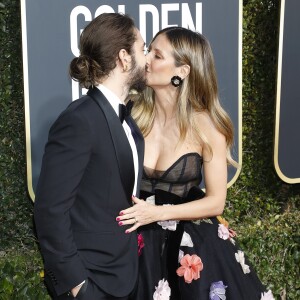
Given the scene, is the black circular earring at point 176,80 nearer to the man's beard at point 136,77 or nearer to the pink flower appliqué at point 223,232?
the man's beard at point 136,77

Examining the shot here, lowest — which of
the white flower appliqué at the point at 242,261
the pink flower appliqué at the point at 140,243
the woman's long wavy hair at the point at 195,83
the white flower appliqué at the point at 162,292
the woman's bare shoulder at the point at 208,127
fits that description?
the white flower appliqué at the point at 162,292

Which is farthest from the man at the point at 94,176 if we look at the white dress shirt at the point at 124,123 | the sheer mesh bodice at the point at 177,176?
the sheer mesh bodice at the point at 177,176

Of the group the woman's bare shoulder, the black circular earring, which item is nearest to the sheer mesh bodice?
the woman's bare shoulder

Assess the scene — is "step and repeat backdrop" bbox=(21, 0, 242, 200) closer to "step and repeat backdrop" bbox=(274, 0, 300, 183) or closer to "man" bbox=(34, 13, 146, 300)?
"step and repeat backdrop" bbox=(274, 0, 300, 183)

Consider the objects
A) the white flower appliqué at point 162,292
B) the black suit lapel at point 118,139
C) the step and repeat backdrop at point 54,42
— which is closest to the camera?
the black suit lapel at point 118,139

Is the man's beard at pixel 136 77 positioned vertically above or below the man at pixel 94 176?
above

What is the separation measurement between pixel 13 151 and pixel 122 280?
1.76m

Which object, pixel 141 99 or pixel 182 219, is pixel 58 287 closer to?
pixel 182 219

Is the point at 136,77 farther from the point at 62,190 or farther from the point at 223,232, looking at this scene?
the point at 223,232

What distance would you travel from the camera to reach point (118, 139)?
256 cm

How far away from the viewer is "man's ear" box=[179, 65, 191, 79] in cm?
328

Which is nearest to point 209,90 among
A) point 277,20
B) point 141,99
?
point 141,99

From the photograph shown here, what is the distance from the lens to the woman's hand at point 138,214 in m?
2.66

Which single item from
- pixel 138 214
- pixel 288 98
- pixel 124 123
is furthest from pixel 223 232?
pixel 288 98
